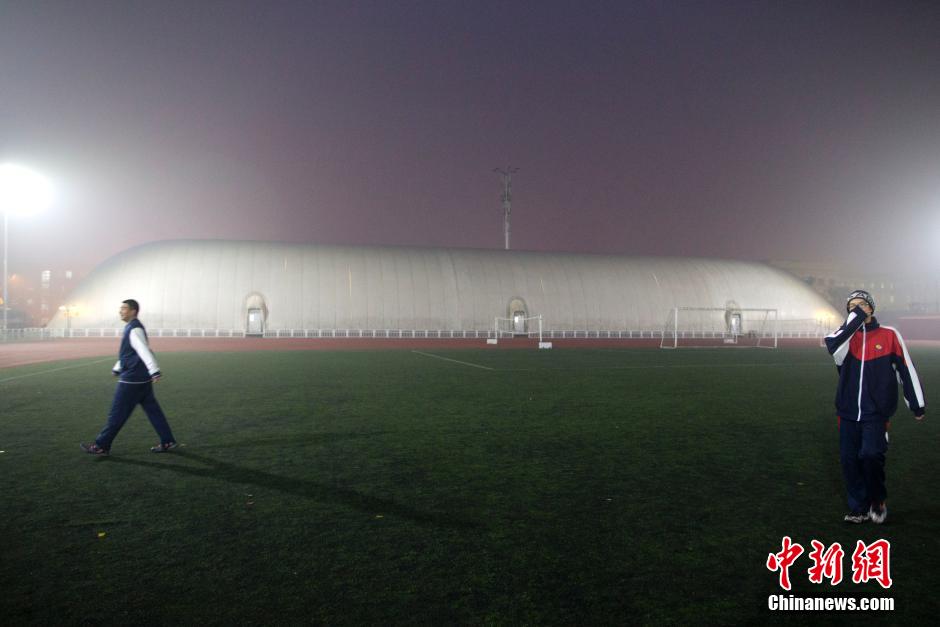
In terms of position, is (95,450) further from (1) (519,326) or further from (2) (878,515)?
(1) (519,326)

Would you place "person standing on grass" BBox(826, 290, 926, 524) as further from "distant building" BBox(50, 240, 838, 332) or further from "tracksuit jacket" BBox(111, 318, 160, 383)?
"distant building" BBox(50, 240, 838, 332)

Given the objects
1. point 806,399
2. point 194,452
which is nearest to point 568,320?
point 806,399

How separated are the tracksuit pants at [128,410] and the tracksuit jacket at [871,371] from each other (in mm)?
8431

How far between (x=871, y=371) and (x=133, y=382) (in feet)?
29.8

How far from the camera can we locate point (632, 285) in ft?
208

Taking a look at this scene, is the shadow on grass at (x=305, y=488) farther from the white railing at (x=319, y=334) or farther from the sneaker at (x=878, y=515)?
the white railing at (x=319, y=334)

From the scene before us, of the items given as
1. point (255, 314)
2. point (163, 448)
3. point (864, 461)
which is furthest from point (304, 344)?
point (864, 461)

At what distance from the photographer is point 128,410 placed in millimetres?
9164

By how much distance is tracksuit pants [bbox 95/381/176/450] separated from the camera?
29.2 ft

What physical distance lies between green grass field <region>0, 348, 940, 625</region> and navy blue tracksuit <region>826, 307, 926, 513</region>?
1.42 ft

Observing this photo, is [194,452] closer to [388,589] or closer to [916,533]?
[388,589]

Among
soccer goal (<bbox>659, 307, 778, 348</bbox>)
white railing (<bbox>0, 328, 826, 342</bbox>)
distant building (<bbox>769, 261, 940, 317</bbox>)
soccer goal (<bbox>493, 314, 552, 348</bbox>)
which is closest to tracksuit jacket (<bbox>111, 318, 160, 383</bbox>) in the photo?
white railing (<bbox>0, 328, 826, 342</bbox>)

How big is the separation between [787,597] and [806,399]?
42.4ft

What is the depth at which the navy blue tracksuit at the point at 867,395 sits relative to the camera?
6.01 meters
